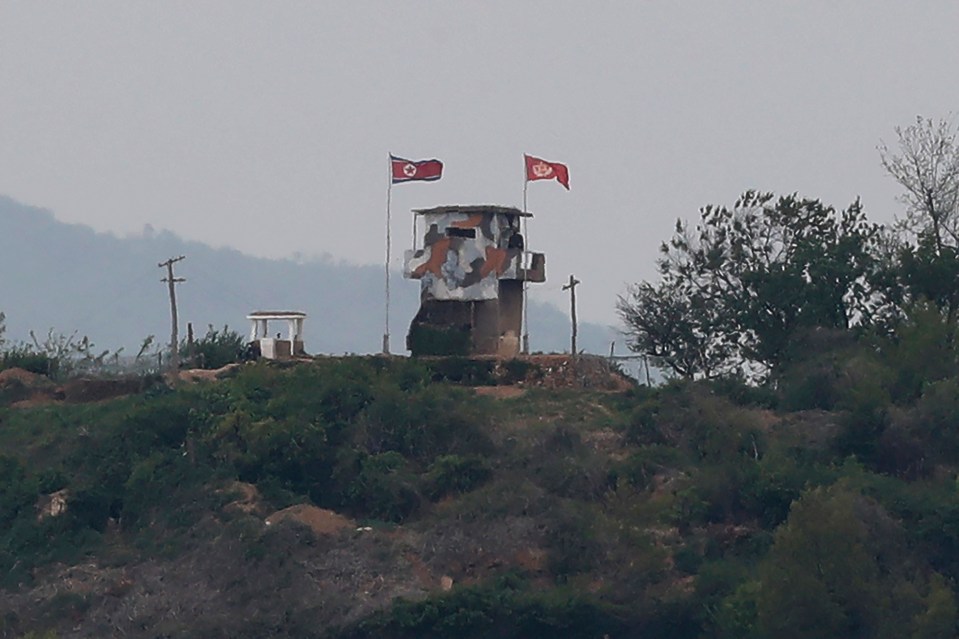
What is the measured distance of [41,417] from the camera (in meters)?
44.3

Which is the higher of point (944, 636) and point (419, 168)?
point (419, 168)

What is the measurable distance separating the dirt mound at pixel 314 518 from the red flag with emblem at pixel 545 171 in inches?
545

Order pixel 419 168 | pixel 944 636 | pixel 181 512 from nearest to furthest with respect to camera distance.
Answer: pixel 944 636 → pixel 181 512 → pixel 419 168

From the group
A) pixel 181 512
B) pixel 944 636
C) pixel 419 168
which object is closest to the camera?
pixel 944 636

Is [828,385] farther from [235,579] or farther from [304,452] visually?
[235,579]

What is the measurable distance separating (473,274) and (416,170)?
355cm

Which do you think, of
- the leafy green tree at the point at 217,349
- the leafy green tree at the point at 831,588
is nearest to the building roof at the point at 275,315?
the leafy green tree at the point at 217,349

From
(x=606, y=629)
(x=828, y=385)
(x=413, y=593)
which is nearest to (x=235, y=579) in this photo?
(x=413, y=593)

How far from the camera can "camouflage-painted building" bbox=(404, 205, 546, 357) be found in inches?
1922

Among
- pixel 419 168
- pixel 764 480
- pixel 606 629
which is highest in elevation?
pixel 419 168

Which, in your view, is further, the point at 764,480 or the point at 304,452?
the point at 304,452

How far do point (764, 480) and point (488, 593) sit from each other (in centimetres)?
762

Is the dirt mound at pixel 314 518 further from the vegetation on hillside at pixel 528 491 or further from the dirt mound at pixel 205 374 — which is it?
the dirt mound at pixel 205 374

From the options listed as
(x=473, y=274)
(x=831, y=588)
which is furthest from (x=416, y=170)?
(x=831, y=588)
